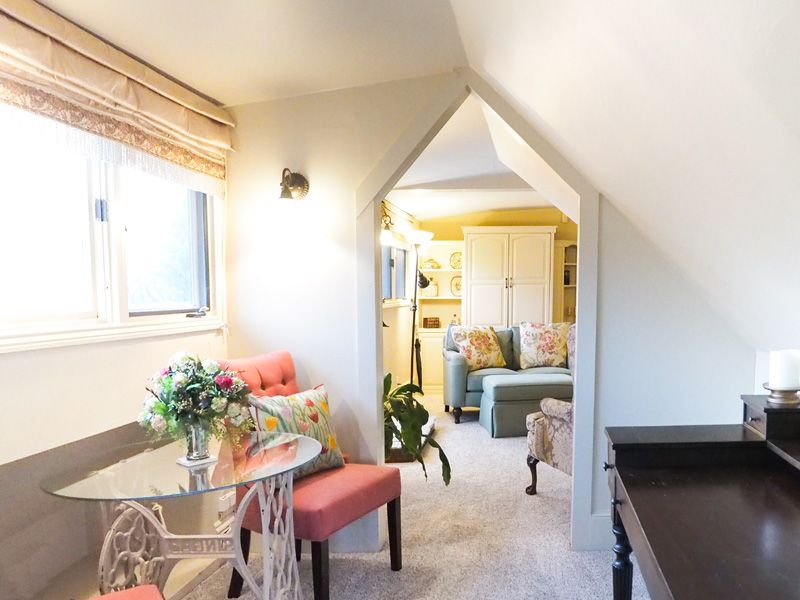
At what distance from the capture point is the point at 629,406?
7.19 feet

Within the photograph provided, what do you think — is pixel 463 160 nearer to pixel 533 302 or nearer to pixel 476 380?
pixel 476 380

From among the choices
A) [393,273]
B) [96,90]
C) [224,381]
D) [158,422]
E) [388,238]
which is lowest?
[158,422]

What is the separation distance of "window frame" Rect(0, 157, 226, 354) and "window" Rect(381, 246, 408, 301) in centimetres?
257

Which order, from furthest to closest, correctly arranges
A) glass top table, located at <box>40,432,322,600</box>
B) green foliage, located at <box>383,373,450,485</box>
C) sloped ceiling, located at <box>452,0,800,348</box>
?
green foliage, located at <box>383,373,450,485</box> < glass top table, located at <box>40,432,322,600</box> < sloped ceiling, located at <box>452,0,800,348</box>

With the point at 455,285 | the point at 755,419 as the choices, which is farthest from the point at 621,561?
the point at 455,285

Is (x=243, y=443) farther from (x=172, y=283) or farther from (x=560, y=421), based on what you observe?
(x=560, y=421)

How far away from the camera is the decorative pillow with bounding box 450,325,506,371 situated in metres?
4.61

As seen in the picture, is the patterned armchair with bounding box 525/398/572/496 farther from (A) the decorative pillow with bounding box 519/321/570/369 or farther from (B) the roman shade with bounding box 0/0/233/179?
(B) the roman shade with bounding box 0/0/233/179

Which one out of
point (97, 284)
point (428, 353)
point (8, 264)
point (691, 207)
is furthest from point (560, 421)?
point (428, 353)

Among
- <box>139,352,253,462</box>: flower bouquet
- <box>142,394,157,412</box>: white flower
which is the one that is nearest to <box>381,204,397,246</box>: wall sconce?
<box>139,352,253,462</box>: flower bouquet

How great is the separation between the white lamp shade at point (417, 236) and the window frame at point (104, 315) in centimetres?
332

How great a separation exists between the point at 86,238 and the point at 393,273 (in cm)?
333

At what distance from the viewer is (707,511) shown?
1.08 meters

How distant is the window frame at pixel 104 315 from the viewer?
1455mm
